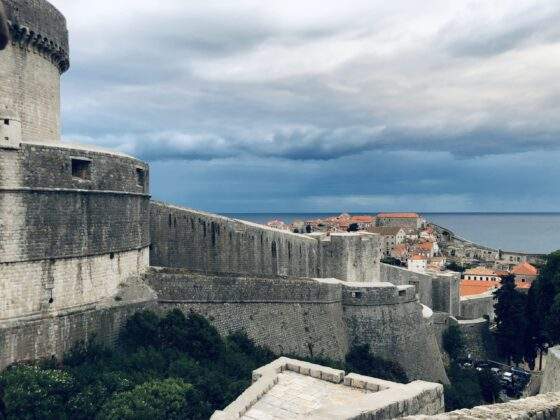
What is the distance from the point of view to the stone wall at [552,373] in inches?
637

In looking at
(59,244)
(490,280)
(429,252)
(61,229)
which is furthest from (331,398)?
(429,252)

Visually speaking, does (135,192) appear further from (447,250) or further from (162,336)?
(447,250)

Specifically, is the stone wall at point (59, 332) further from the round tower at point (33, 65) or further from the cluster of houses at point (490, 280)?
the cluster of houses at point (490, 280)

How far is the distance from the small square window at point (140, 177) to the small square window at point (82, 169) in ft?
7.06

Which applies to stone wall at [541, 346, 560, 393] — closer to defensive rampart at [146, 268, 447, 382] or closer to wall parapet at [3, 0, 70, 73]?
defensive rampart at [146, 268, 447, 382]

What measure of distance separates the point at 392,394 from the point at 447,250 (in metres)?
72.0

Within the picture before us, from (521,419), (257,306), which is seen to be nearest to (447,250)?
(257,306)

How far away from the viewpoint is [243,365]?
15047mm

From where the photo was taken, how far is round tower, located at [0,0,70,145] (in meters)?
14.8

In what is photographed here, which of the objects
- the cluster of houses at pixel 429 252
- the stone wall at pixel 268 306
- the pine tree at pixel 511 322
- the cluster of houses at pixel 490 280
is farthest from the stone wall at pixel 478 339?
the cluster of houses at pixel 429 252

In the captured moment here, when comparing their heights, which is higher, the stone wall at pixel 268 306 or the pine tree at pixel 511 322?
the stone wall at pixel 268 306

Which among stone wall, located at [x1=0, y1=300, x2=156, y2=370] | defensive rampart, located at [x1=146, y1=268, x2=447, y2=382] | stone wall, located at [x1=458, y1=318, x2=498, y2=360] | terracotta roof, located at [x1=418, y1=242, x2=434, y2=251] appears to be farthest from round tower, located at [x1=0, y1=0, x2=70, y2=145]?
terracotta roof, located at [x1=418, y1=242, x2=434, y2=251]

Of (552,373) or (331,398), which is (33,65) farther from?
(552,373)

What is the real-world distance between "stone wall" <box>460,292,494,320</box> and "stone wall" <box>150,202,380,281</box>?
41.3 ft
